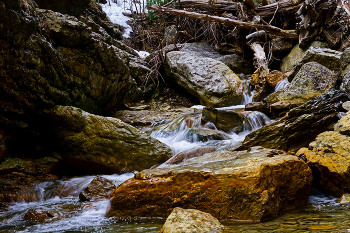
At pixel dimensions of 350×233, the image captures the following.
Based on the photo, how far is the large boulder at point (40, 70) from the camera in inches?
155

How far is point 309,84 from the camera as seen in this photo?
21.5ft

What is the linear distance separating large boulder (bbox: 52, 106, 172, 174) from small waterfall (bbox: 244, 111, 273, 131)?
2497 millimetres

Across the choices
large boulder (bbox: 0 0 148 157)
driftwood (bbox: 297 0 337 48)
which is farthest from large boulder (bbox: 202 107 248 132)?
driftwood (bbox: 297 0 337 48)

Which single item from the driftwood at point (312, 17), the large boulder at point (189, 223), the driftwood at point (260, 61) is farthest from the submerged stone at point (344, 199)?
the driftwood at point (312, 17)

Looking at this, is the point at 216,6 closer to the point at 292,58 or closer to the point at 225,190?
the point at 292,58

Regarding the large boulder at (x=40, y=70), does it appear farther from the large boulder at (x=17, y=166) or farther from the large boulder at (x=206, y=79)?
the large boulder at (x=206, y=79)

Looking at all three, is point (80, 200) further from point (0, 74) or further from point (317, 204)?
point (317, 204)

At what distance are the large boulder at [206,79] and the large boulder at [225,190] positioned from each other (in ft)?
19.8

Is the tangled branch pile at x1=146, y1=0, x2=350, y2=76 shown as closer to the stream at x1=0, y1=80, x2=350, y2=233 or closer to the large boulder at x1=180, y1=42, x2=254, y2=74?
the large boulder at x1=180, y1=42, x2=254, y2=74

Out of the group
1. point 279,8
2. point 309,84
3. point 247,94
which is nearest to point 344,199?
point 309,84

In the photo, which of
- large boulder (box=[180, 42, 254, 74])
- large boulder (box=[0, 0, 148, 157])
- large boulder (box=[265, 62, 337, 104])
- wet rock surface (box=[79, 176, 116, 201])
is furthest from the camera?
large boulder (box=[180, 42, 254, 74])

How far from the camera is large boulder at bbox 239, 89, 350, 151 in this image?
13.0ft

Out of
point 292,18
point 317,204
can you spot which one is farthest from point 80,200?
point 292,18

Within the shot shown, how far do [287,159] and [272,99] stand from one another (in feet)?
15.7
